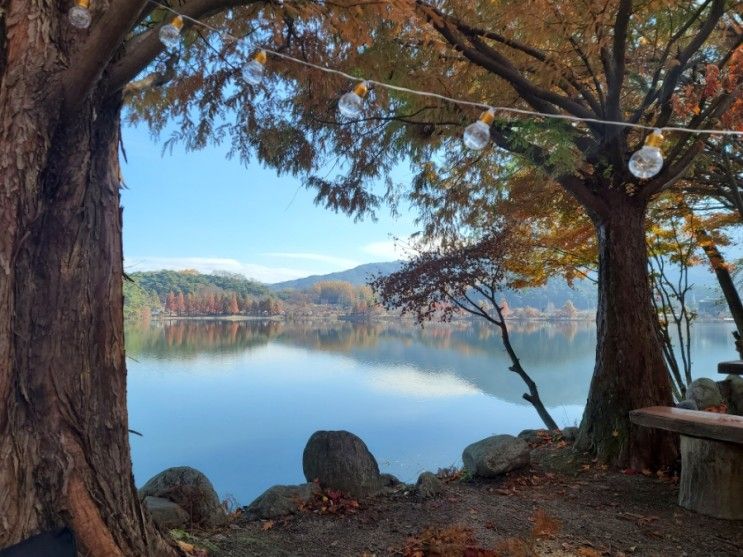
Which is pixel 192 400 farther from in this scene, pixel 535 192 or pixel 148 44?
pixel 148 44

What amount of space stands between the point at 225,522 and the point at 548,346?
18.3 meters

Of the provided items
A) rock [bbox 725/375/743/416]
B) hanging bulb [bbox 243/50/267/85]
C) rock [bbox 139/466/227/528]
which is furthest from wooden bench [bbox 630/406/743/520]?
hanging bulb [bbox 243/50/267/85]

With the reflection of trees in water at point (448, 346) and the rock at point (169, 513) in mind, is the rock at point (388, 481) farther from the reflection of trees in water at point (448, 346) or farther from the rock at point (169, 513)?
the reflection of trees in water at point (448, 346)

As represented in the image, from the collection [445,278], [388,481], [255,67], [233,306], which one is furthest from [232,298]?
[255,67]

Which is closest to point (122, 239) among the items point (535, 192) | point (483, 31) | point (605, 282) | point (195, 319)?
point (483, 31)

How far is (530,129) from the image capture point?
3.54 m

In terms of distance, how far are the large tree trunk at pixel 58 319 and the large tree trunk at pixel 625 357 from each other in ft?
11.4

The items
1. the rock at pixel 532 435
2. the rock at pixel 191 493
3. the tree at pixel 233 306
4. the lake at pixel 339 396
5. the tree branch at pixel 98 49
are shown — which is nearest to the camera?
the tree branch at pixel 98 49

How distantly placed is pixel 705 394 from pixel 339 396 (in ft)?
31.9

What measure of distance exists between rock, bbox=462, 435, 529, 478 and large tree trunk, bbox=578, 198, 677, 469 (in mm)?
660

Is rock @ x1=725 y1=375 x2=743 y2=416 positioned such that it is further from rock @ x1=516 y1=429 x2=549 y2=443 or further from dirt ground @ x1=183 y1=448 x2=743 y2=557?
dirt ground @ x1=183 y1=448 x2=743 y2=557

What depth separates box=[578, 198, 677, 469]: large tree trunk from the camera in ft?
12.8

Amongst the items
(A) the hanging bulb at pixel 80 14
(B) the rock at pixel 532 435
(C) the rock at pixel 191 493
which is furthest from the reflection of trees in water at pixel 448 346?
(A) the hanging bulb at pixel 80 14

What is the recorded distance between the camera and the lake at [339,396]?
9.39 m
